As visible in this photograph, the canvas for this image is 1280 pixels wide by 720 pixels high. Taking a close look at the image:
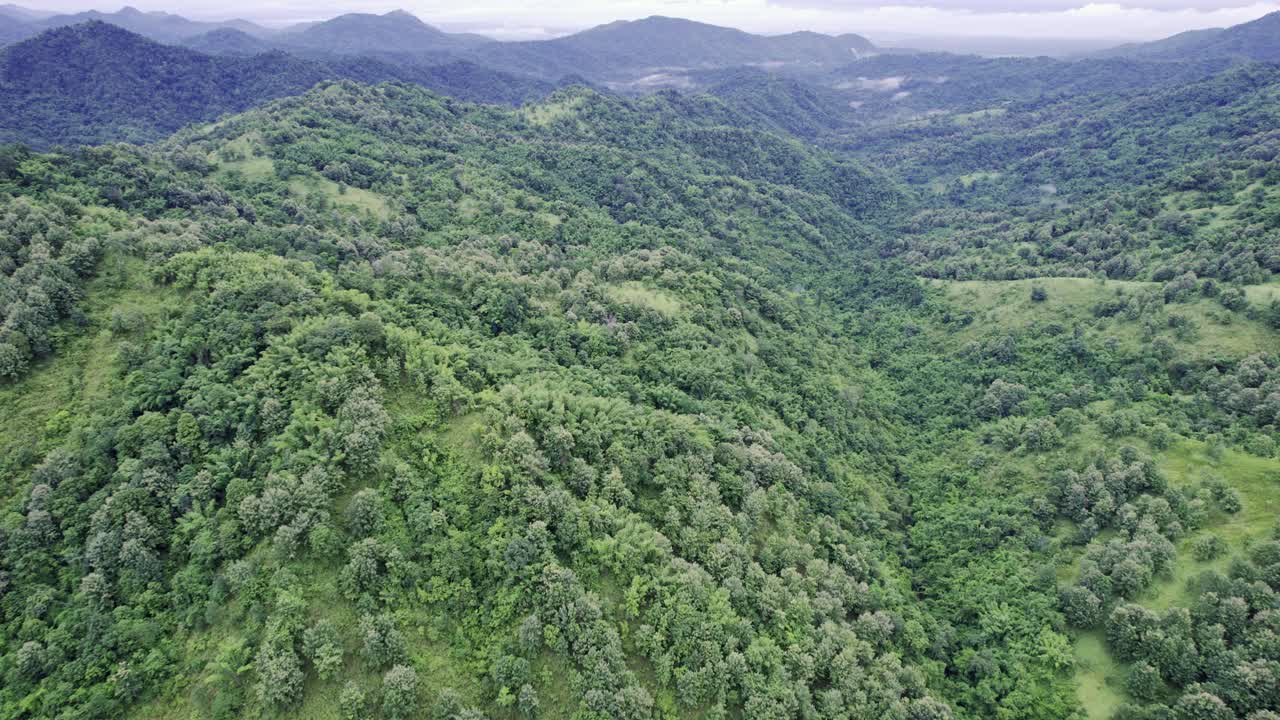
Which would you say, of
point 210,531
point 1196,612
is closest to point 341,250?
point 210,531

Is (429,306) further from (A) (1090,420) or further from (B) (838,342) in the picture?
(A) (1090,420)

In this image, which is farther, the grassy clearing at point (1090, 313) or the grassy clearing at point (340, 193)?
the grassy clearing at point (340, 193)

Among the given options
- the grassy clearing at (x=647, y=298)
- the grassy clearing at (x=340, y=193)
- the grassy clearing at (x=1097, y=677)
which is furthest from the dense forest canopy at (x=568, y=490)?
the grassy clearing at (x=340, y=193)

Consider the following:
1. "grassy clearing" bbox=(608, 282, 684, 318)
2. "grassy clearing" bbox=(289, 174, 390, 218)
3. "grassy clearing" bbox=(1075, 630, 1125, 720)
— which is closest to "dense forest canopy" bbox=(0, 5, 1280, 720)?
"grassy clearing" bbox=(1075, 630, 1125, 720)

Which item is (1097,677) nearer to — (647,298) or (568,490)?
(568,490)

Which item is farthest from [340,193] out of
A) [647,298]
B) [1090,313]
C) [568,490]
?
[1090,313]

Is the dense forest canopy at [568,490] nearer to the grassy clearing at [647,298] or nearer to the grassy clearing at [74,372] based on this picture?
the grassy clearing at [74,372]

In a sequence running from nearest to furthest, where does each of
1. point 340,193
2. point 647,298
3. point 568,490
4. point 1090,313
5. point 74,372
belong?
point 568,490
point 74,372
point 647,298
point 1090,313
point 340,193

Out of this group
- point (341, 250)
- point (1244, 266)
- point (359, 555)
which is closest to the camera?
point (359, 555)

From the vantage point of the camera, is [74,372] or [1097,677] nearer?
[1097,677]

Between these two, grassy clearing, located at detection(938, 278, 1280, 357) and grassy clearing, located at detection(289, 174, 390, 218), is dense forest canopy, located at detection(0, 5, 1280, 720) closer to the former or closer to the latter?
grassy clearing, located at detection(938, 278, 1280, 357)

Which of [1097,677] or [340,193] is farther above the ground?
[340,193]
